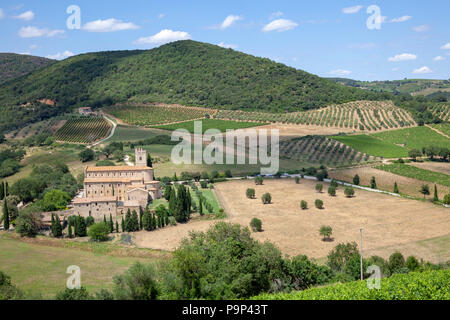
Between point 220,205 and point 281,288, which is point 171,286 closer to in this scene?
point 281,288

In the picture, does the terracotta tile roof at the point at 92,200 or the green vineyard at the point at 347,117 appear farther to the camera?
the green vineyard at the point at 347,117

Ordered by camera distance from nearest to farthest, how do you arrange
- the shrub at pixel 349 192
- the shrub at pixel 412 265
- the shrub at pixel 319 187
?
the shrub at pixel 412 265
the shrub at pixel 349 192
the shrub at pixel 319 187

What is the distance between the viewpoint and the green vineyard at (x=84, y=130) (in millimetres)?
109850

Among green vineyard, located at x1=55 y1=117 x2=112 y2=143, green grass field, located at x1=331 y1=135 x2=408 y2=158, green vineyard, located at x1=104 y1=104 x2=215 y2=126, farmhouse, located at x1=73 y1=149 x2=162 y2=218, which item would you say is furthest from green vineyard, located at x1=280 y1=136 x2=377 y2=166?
green vineyard, located at x1=55 y1=117 x2=112 y2=143

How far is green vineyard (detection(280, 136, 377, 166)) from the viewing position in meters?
88.2

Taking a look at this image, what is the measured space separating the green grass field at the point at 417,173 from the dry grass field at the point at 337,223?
13572 millimetres

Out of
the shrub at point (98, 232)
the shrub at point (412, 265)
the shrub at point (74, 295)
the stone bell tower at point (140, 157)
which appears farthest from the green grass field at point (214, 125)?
the shrub at point (74, 295)

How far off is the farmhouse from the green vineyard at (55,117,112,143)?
4281 centimetres

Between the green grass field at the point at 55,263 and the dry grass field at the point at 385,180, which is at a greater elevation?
the dry grass field at the point at 385,180

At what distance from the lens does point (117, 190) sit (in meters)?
A: 63.8

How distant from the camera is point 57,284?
114 feet

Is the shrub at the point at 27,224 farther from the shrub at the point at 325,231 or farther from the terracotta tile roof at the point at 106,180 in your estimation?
the shrub at the point at 325,231

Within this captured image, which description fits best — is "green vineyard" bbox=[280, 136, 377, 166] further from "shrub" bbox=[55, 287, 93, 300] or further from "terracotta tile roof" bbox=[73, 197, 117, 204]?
"shrub" bbox=[55, 287, 93, 300]
